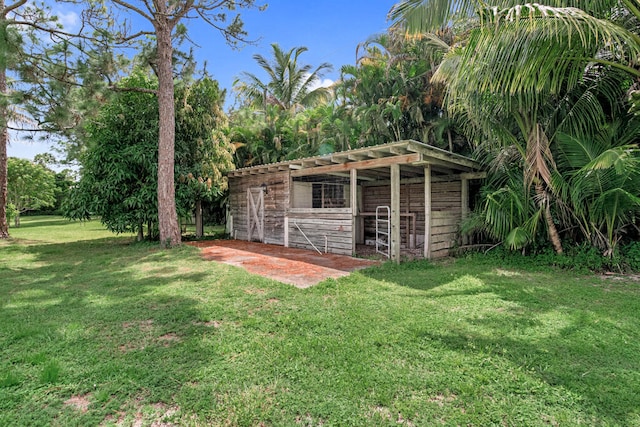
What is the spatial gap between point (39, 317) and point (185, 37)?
888 cm

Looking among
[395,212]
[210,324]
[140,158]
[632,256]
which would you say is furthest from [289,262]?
[632,256]

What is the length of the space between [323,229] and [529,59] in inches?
225

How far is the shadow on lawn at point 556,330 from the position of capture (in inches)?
87.4

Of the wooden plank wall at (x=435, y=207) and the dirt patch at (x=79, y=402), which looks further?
the wooden plank wall at (x=435, y=207)

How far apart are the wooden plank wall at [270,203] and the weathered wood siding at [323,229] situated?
0.60 meters

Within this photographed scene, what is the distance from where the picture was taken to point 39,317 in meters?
3.63

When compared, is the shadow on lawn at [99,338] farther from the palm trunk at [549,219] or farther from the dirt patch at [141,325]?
the palm trunk at [549,219]

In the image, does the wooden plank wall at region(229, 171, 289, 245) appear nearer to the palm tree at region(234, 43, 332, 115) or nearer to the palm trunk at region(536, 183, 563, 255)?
the palm trunk at region(536, 183, 563, 255)

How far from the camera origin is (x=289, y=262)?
7043mm

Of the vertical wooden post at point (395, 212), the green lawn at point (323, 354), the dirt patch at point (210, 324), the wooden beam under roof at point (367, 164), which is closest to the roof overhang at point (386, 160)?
the wooden beam under roof at point (367, 164)

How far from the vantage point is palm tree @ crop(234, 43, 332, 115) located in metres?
18.2

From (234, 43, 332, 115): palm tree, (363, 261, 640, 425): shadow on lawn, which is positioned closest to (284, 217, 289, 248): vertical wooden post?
(363, 261, 640, 425): shadow on lawn

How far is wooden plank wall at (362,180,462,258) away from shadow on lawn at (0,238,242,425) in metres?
5.23

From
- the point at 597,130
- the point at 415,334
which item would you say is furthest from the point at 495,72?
the point at 415,334
